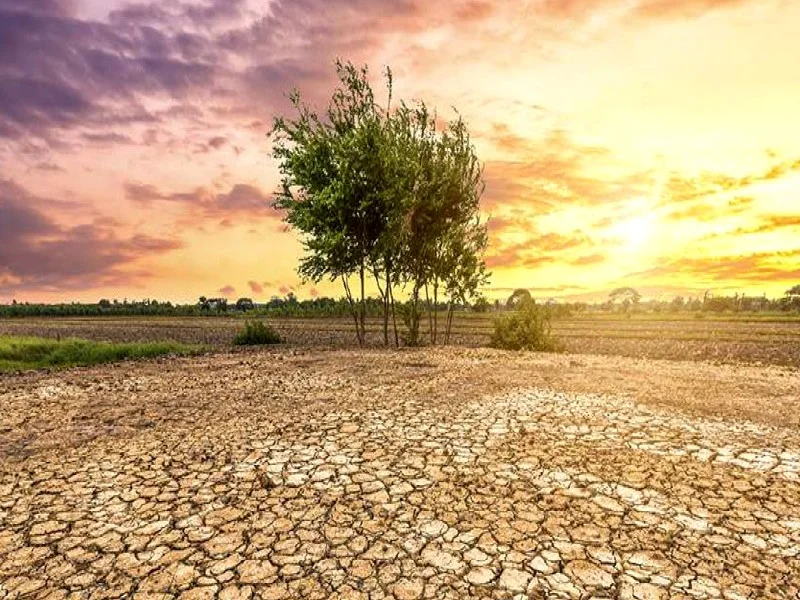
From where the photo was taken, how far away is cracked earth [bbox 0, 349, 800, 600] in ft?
12.0

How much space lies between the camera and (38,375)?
43.5ft

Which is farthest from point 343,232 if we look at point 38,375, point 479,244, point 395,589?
point 395,589

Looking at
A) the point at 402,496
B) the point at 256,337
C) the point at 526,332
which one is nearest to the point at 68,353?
the point at 256,337

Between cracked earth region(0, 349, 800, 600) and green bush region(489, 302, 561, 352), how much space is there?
10800mm

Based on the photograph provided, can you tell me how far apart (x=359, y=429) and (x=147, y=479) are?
9.06ft

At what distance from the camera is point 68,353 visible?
18266 mm

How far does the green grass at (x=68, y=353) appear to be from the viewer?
54.2 ft

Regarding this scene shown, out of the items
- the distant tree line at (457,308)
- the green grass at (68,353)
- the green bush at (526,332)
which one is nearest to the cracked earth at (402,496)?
the green grass at (68,353)

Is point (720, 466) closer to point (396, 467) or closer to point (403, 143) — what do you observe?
point (396, 467)

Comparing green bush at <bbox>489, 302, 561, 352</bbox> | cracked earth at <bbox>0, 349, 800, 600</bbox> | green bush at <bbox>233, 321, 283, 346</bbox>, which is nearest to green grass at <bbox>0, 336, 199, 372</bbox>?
green bush at <bbox>233, 321, 283, 346</bbox>

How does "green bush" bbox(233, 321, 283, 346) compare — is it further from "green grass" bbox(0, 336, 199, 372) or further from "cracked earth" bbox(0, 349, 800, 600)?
"cracked earth" bbox(0, 349, 800, 600)

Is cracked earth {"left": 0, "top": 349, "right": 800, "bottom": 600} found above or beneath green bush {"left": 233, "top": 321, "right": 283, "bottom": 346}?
beneath

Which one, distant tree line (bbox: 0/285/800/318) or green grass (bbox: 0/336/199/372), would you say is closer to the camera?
green grass (bbox: 0/336/199/372)

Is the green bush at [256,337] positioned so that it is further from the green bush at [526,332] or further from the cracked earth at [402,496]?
the cracked earth at [402,496]
